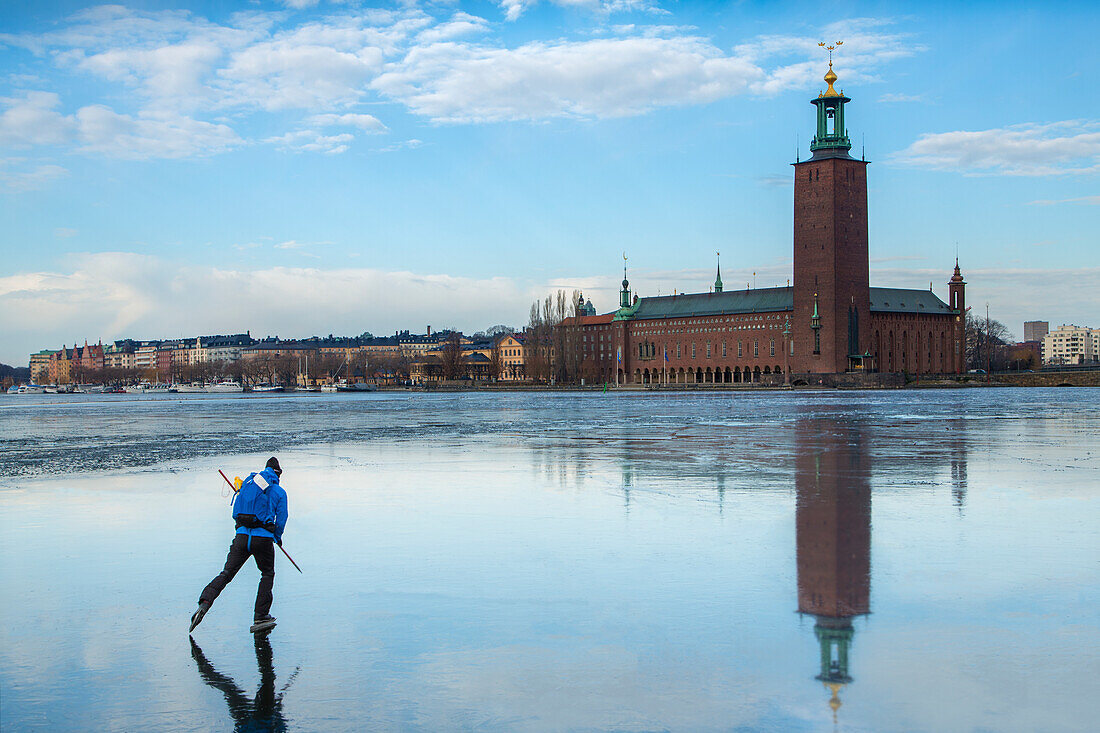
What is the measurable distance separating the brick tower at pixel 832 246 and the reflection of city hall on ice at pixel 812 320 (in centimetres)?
10

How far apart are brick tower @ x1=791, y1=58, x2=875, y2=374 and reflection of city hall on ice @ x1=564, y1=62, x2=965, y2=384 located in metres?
0.10

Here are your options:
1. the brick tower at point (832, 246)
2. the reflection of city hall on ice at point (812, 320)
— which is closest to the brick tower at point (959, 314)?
the reflection of city hall on ice at point (812, 320)

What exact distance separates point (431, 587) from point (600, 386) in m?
120

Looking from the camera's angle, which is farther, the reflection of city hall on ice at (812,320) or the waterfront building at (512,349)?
the waterfront building at (512,349)

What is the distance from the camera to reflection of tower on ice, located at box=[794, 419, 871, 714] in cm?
657

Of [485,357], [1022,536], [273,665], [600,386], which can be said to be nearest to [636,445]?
[1022,536]

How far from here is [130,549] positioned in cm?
1034

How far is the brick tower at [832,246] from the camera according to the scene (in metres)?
107

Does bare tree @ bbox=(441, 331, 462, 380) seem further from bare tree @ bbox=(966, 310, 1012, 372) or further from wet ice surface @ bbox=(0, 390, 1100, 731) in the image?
wet ice surface @ bbox=(0, 390, 1100, 731)

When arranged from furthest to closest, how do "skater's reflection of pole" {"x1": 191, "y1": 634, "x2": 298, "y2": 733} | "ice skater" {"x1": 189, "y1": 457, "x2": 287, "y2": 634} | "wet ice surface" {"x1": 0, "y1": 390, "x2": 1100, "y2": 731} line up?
"ice skater" {"x1": 189, "y1": 457, "x2": 287, "y2": 634}
"wet ice surface" {"x1": 0, "y1": 390, "x2": 1100, "y2": 731}
"skater's reflection of pole" {"x1": 191, "y1": 634, "x2": 298, "y2": 733}

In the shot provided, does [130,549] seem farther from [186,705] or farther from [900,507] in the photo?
[900,507]

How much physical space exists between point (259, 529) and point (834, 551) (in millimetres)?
5037

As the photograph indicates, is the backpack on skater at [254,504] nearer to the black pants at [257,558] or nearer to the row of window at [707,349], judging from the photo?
the black pants at [257,558]

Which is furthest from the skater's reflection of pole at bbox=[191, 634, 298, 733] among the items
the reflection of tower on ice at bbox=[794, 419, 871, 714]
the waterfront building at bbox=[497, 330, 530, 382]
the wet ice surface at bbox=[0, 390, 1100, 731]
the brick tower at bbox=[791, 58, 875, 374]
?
the waterfront building at bbox=[497, 330, 530, 382]
